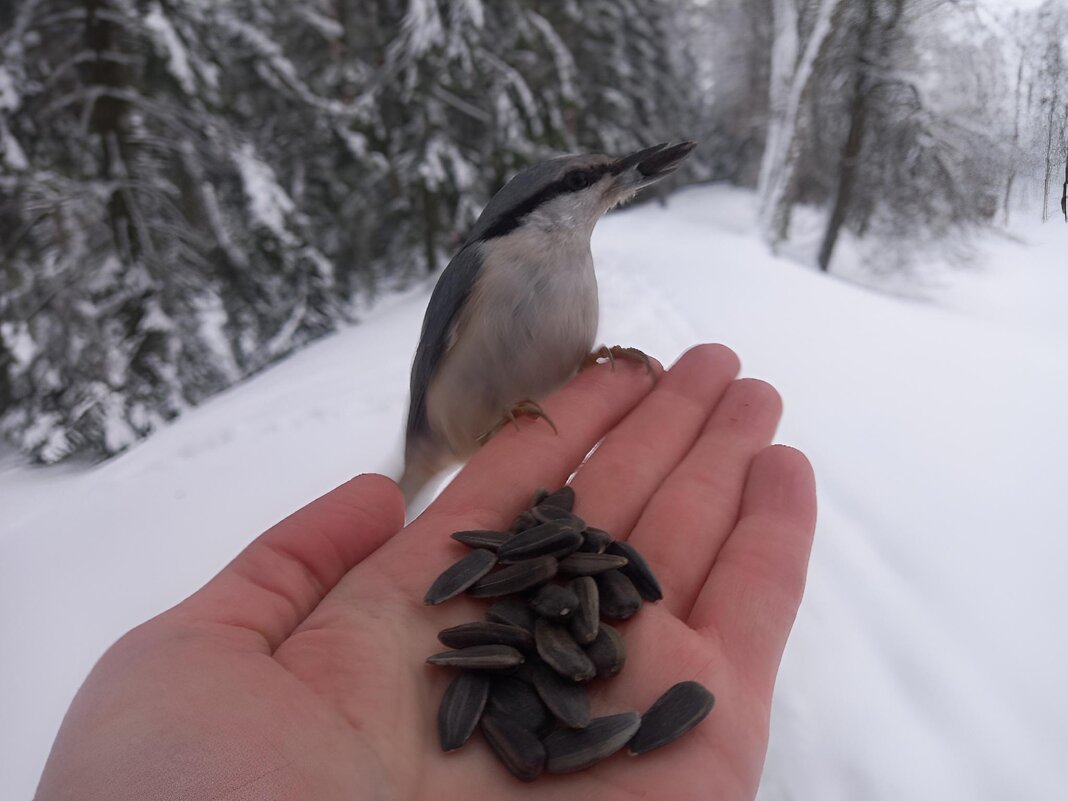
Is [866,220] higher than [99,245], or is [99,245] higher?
[866,220]

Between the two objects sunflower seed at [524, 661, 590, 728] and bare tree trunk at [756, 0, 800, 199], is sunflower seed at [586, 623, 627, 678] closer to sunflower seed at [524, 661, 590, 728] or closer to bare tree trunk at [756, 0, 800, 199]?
sunflower seed at [524, 661, 590, 728]

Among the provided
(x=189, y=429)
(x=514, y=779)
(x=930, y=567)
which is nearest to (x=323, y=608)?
(x=514, y=779)

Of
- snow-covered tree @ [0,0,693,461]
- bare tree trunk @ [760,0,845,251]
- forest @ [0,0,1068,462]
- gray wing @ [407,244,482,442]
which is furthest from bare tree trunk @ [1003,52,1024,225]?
snow-covered tree @ [0,0,693,461]

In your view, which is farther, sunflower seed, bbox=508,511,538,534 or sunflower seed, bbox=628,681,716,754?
sunflower seed, bbox=508,511,538,534

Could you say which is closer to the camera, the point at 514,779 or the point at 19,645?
the point at 514,779

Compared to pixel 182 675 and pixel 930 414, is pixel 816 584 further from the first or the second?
pixel 182 675

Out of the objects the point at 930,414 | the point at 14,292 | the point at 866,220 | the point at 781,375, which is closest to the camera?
the point at 930,414

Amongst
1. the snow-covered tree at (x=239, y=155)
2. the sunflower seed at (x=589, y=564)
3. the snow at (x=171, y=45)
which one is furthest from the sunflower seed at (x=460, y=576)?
the snow at (x=171, y=45)
